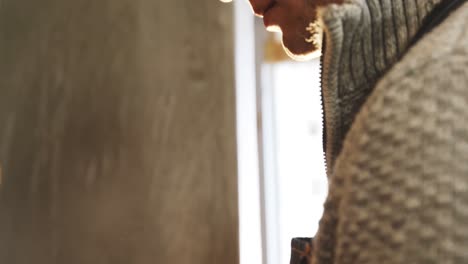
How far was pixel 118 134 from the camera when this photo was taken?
36.2 inches

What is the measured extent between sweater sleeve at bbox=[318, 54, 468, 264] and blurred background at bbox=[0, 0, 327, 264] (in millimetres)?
622

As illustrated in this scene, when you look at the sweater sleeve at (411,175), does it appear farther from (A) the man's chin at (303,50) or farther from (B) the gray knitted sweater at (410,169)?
(A) the man's chin at (303,50)

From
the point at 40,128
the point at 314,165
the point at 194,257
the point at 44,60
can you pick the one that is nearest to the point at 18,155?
the point at 40,128

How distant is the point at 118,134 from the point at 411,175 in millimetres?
723

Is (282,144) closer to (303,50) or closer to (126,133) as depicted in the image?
(126,133)

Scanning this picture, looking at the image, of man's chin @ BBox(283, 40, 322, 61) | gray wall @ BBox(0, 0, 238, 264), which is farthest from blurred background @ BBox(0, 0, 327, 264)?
man's chin @ BBox(283, 40, 322, 61)

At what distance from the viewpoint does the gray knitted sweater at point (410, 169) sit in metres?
0.25

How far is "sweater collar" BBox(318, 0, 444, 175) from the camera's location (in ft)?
1.13

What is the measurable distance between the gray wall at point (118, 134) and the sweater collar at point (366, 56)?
548 mm

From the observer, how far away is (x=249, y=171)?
971 millimetres

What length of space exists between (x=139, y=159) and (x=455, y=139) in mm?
708

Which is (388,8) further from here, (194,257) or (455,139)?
(194,257)

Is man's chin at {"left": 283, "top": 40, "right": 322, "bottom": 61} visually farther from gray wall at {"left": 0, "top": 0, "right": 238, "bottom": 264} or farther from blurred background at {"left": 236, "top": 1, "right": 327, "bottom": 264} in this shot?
blurred background at {"left": 236, "top": 1, "right": 327, "bottom": 264}

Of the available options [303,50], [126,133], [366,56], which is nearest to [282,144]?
[126,133]
